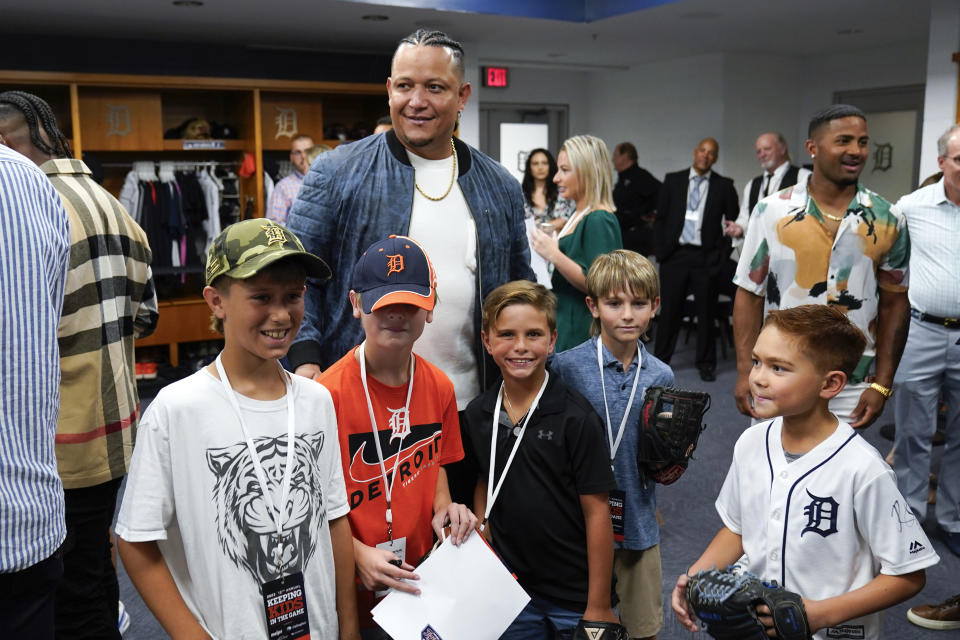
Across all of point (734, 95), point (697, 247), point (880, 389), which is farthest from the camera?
point (734, 95)

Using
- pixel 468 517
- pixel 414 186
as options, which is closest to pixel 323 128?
pixel 414 186

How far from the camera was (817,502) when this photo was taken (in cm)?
149

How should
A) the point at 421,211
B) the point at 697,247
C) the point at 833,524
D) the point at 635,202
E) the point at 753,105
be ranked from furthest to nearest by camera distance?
the point at 753,105, the point at 635,202, the point at 697,247, the point at 421,211, the point at 833,524

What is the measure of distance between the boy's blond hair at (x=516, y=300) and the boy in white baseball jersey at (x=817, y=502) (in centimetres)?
52

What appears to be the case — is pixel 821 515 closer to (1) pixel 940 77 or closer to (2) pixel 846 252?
(2) pixel 846 252

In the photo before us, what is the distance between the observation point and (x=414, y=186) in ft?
6.35

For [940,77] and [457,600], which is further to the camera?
[940,77]

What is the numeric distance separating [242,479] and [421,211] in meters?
0.83

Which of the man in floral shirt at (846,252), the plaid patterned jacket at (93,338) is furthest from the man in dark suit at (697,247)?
the plaid patterned jacket at (93,338)

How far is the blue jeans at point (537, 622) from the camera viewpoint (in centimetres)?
185

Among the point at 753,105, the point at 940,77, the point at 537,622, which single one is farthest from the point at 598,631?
the point at 753,105

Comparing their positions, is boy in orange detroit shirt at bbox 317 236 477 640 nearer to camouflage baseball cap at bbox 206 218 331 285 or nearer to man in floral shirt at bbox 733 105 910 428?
camouflage baseball cap at bbox 206 218 331 285

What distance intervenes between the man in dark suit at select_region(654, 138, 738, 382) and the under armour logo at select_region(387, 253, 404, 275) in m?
4.92

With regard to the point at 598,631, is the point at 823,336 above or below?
above
